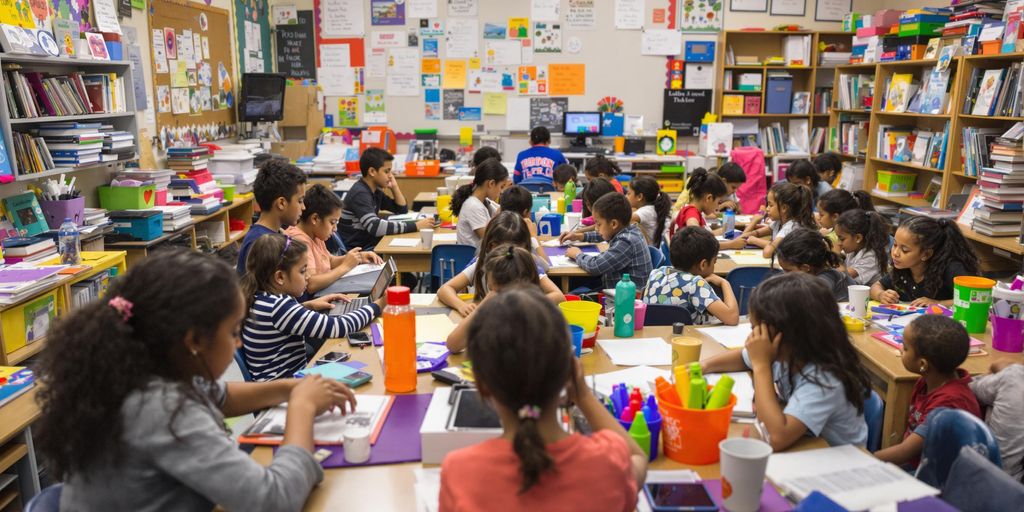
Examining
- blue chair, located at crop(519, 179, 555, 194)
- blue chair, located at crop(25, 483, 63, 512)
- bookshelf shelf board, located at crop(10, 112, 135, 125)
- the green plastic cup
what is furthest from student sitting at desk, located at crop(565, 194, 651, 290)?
bookshelf shelf board, located at crop(10, 112, 135, 125)

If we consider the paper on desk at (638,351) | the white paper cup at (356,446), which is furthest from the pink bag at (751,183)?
the white paper cup at (356,446)

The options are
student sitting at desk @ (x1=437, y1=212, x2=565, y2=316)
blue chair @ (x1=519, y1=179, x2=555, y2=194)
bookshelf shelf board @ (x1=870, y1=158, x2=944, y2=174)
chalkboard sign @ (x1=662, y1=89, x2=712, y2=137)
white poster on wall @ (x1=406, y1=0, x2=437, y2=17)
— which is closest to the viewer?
student sitting at desk @ (x1=437, y1=212, x2=565, y2=316)

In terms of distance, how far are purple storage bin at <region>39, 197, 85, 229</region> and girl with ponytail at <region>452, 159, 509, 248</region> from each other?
6.62 ft

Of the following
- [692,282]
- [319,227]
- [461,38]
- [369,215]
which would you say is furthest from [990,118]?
[461,38]

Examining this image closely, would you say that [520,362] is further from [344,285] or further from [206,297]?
[344,285]

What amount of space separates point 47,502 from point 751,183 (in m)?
5.97

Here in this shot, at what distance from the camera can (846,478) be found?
155cm

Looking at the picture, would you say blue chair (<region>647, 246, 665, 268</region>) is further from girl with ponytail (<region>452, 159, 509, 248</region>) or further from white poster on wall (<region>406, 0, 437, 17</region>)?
white poster on wall (<region>406, 0, 437, 17</region>)

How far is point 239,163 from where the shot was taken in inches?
232

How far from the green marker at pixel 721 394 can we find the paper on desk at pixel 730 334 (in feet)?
2.70

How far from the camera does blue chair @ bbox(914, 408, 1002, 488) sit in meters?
1.64

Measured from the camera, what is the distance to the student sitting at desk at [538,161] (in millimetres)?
6523

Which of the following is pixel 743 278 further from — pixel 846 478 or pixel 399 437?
pixel 399 437

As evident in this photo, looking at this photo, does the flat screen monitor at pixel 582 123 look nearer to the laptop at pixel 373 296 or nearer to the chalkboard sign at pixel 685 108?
the chalkboard sign at pixel 685 108
